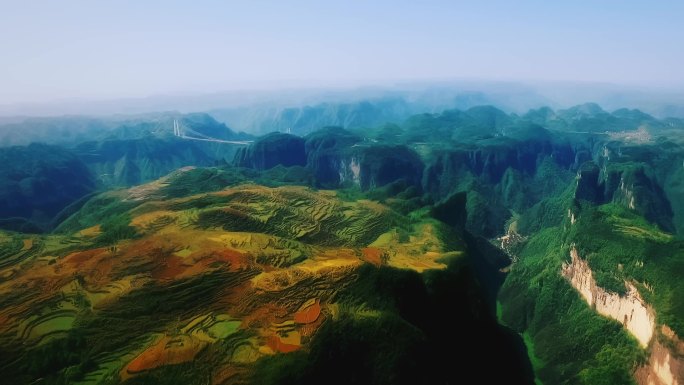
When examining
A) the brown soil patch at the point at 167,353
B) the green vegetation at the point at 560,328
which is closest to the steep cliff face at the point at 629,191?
the green vegetation at the point at 560,328

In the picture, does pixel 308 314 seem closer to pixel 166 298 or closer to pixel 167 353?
pixel 167 353

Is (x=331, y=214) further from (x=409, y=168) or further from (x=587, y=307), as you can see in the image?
(x=409, y=168)

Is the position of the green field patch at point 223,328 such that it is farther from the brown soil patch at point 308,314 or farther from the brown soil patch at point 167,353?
the brown soil patch at point 308,314

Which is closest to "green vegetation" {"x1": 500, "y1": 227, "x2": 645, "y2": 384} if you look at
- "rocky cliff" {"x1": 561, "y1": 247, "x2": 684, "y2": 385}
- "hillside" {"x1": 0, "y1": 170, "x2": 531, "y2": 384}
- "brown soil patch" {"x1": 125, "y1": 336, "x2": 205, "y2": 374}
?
"rocky cliff" {"x1": 561, "y1": 247, "x2": 684, "y2": 385}

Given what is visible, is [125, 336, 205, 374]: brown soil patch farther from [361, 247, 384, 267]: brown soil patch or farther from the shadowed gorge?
[361, 247, 384, 267]: brown soil patch

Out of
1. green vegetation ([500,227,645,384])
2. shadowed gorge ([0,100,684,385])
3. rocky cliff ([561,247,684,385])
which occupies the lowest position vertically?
green vegetation ([500,227,645,384])

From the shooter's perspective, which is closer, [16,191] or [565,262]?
[565,262]

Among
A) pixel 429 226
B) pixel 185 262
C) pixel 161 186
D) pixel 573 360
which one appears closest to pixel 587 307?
pixel 573 360
